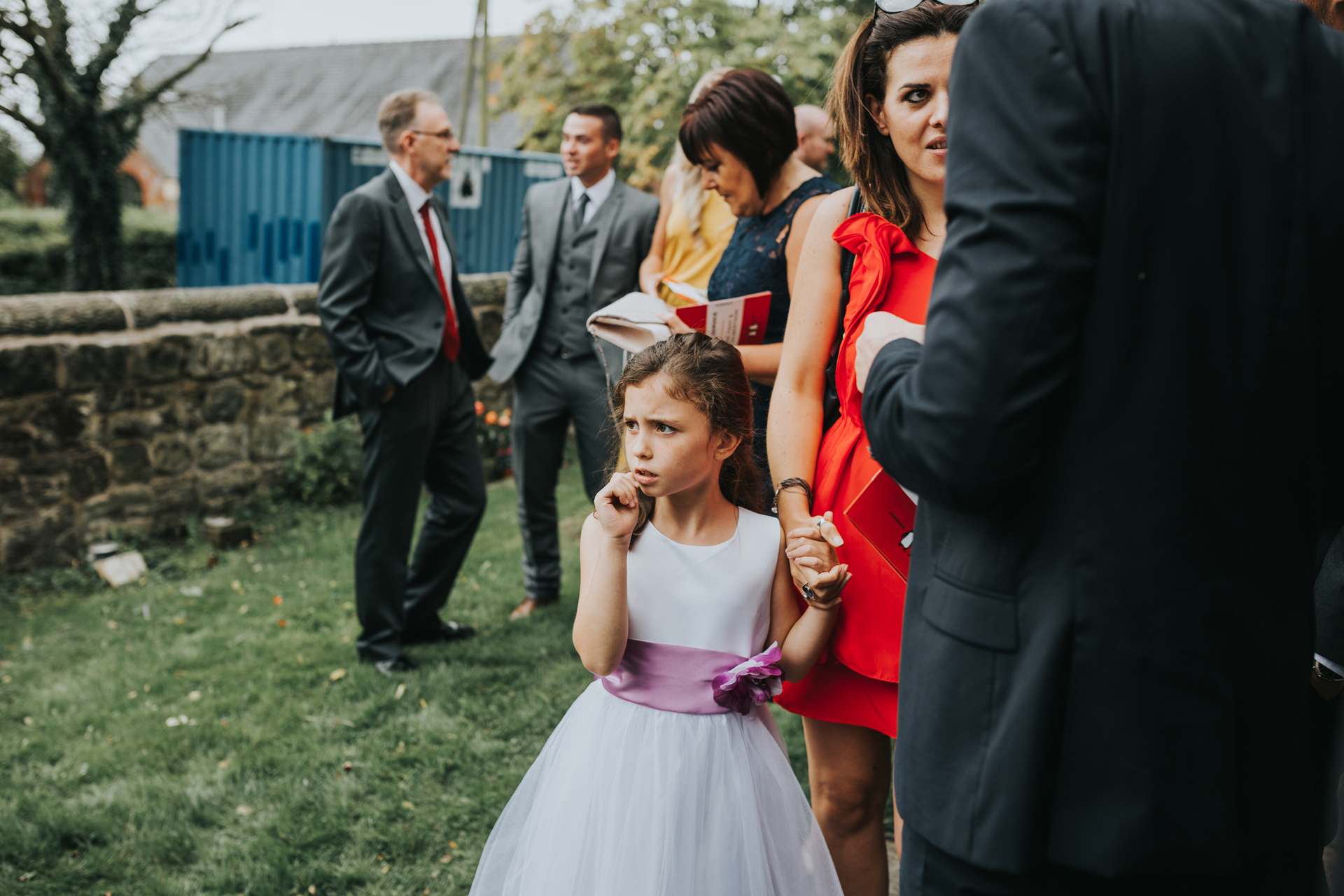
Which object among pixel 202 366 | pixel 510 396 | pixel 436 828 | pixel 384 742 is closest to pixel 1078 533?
pixel 436 828

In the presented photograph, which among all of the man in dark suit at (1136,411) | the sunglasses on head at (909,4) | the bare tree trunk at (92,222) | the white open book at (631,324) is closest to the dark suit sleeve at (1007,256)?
the man in dark suit at (1136,411)

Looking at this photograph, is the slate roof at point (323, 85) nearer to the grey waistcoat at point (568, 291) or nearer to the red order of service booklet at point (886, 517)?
the grey waistcoat at point (568, 291)

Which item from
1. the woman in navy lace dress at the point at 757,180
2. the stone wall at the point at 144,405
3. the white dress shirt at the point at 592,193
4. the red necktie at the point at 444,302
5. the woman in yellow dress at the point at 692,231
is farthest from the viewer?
the stone wall at the point at 144,405

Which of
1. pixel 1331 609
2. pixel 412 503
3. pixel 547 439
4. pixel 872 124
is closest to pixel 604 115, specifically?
pixel 547 439

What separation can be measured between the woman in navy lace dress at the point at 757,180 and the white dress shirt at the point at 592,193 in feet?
7.15

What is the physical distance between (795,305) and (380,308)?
2.67 metres

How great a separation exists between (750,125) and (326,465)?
4.85 m

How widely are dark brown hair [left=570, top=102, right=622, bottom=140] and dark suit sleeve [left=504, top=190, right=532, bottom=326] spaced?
47cm

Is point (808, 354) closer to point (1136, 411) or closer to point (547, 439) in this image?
point (1136, 411)

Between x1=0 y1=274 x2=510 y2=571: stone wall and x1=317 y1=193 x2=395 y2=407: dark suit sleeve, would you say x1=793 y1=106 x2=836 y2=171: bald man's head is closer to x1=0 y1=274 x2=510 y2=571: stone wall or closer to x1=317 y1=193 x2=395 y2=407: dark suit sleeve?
x1=317 y1=193 x2=395 y2=407: dark suit sleeve

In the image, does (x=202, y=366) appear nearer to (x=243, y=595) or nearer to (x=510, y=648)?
(x=243, y=595)

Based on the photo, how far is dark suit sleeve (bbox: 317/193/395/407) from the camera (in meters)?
3.99

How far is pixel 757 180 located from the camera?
8.87ft

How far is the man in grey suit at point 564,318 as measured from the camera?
15.8ft
